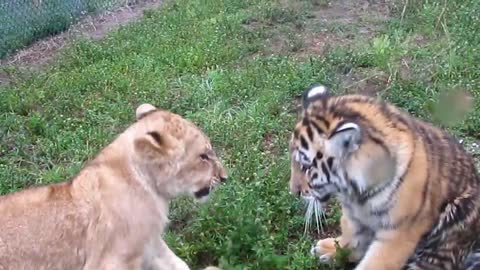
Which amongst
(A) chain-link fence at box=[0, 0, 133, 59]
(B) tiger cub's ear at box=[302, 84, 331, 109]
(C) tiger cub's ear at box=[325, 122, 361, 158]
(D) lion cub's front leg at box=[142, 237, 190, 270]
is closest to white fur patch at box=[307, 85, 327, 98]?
(B) tiger cub's ear at box=[302, 84, 331, 109]

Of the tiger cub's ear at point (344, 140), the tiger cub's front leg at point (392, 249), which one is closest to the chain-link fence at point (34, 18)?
the tiger cub's ear at point (344, 140)

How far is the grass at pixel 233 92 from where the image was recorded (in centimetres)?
579

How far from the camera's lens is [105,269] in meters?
4.78

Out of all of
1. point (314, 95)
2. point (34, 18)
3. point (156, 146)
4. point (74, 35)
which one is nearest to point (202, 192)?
point (156, 146)

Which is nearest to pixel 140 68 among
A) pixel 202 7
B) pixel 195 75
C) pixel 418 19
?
pixel 195 75

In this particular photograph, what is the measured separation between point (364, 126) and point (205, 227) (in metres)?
1.33

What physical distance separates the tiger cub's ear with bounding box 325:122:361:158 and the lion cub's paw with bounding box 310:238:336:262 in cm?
79

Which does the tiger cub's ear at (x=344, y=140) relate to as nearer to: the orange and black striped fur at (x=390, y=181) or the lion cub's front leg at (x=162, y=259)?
the orange and black striped fur at (x=390, y=181)

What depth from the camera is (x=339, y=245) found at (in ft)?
17.8

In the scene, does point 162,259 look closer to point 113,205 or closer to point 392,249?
point 113,205

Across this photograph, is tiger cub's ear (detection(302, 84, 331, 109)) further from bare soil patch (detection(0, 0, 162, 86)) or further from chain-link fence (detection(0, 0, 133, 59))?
chain-link fence (detection(0, 0, 133, 59))

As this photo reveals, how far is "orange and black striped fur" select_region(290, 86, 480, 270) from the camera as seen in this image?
4910 millimetres

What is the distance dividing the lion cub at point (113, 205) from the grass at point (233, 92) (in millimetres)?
627

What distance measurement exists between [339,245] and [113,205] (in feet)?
4.53
